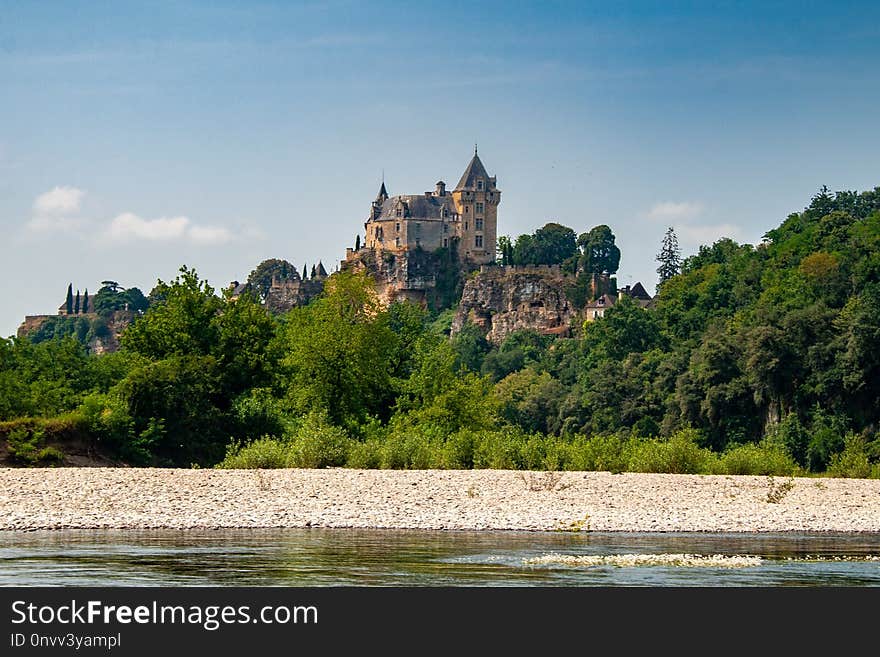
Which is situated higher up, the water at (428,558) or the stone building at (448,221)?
the stone building at (448,221)

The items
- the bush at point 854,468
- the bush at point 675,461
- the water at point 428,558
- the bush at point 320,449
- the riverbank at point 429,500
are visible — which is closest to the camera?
the water at point 428,558

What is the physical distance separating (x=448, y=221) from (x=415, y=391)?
136177 mm

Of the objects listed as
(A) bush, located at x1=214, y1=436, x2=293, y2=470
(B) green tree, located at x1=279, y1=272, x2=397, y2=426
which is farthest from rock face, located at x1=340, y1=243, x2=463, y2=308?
(A) bush, located at x1=214, y1=436, x2=293, y2=470

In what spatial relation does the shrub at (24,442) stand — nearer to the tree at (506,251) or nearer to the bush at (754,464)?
the bush at (754,464)

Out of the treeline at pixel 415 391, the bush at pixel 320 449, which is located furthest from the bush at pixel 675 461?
the bush at pixel 320 449

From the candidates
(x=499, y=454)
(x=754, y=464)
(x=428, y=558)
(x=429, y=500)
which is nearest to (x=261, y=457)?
(x=499, y=454)

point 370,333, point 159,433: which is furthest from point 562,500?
point 370,333

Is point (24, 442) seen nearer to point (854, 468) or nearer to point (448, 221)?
point (854, 468)

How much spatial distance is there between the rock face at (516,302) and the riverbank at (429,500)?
13499cm

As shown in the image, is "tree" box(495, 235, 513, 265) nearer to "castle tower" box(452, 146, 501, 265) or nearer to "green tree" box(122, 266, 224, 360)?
"castle tower" box(452, 146, 501, 265)

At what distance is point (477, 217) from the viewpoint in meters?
198

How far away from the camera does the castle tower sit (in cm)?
19738

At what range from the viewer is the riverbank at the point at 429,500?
32.5m

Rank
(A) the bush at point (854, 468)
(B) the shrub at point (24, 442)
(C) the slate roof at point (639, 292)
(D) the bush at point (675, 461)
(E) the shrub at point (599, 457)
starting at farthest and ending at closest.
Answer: (C) the slate roof at point (639, 292)
(A) the bush at point (854, 468)
(E) the shrub at point (599, 457)
(D) the bush at point (675, 461)
(B) the shrub at point (24, 442)
